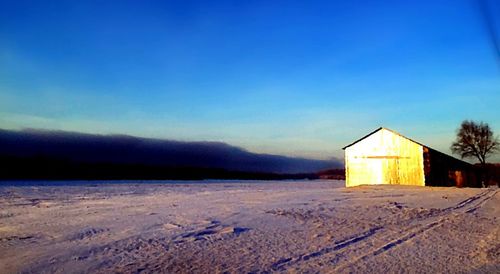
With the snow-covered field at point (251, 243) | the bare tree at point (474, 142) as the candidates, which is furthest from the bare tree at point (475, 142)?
the snow-covered field at point (251, 243)

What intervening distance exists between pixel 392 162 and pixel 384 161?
78 cm

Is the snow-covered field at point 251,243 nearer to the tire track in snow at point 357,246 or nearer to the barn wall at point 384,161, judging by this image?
the tire track in snow at point 357,246

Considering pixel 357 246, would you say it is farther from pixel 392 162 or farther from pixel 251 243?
pixel 392 162

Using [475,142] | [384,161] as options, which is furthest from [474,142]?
[384,161]

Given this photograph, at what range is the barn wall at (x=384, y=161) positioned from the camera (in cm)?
3512

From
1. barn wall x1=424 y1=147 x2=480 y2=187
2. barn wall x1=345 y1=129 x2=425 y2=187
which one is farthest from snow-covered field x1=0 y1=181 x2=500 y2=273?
barn wall x1=424 y1=147 x2=480 y2=187

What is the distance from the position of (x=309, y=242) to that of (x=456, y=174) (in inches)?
1640

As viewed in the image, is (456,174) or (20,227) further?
(456,174)

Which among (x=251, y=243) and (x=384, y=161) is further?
(x=384, y=161)

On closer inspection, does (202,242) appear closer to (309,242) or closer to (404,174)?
(309,242)

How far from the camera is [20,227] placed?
35.7ft

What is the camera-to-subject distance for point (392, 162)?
118 feet

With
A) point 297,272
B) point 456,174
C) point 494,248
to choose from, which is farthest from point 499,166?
point 297,272

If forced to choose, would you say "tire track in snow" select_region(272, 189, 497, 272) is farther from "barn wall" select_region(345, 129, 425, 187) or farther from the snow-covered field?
"barn wall" select_region(345, 129, 425, 187)
